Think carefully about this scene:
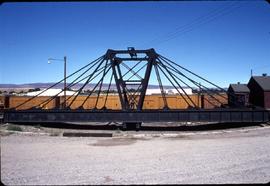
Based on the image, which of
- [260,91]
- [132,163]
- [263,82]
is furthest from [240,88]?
[132,163]

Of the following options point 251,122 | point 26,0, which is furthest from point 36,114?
point 26,0

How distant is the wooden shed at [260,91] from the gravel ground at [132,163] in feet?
111

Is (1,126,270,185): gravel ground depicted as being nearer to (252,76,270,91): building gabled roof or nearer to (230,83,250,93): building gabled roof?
(252,76,270,91): building gabled roof

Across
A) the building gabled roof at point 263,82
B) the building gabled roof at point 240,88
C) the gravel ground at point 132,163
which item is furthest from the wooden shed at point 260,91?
the gravel ground at point 132,163

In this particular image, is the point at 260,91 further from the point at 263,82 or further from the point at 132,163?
the point at 132,163

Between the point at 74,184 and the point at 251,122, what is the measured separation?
18.6m

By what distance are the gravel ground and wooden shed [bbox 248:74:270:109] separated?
33.9m

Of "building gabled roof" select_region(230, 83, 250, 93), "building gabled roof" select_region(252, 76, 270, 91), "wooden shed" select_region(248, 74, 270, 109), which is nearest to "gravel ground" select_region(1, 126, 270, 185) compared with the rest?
"wooden shed" select_region(248, 74, 270, 109)

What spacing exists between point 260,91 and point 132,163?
139 ft

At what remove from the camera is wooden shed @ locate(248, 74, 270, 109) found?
47138 millimetres

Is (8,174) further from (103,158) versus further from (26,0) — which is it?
(26,0)

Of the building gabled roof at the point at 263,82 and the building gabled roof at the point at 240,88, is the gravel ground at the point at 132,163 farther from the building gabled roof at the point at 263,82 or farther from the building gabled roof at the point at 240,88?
the building gabled roof at the point at 240,88

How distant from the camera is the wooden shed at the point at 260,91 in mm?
47138

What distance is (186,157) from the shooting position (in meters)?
11.9
